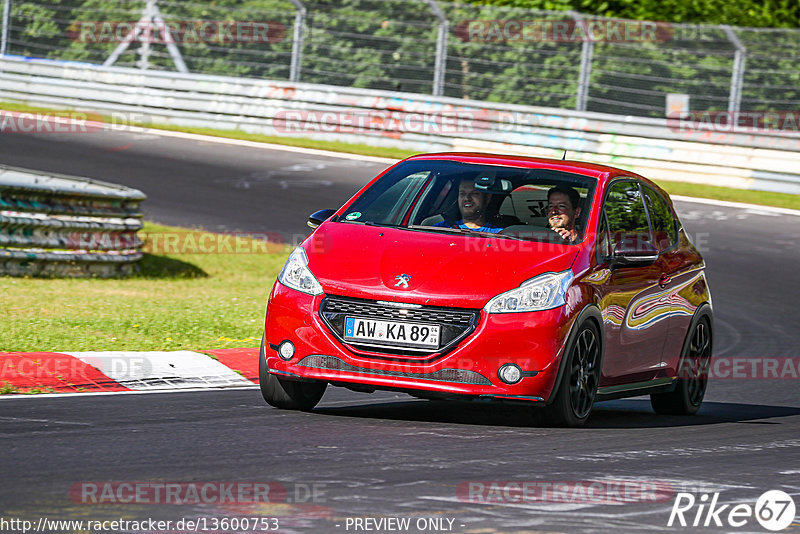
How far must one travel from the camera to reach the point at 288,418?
781 centimetres

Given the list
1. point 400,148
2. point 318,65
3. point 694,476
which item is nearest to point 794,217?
point 400,148

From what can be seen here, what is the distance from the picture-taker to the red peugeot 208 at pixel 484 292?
24.5 feet

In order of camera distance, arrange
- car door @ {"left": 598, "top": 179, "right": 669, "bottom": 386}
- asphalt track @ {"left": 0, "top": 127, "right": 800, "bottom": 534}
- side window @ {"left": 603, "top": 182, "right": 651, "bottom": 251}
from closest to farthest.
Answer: asphalt track @ {"left": 0, "top": 127, "right": 800, "bottom": 534}
car door @ {"left": 598, "top": 179, "right": 669, "bottom": 386}
side window @ {"left": 603, "top": 182, "right": 651, "bottom": 251}

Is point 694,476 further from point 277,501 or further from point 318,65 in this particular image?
point 318,65

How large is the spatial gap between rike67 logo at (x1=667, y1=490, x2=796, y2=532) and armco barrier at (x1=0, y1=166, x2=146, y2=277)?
28.9ft

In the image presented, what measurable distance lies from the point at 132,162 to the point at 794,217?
9673mm

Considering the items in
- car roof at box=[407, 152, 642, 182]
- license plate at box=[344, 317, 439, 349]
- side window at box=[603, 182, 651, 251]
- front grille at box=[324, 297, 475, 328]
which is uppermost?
car roof at box=[407, 152, 642, 182]

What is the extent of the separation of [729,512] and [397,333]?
2256mm

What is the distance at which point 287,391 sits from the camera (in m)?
8.09

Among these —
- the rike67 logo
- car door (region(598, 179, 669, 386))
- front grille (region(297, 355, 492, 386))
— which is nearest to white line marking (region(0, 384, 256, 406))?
front grille (region(297, 355, 492, 386))

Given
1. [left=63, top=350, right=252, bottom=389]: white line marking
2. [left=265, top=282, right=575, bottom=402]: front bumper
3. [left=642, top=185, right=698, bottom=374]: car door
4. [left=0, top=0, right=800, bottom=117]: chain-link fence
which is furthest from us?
[left=0, top=0, right=800, bottom=117]: chain-link fence

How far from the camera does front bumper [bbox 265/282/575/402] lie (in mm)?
7441

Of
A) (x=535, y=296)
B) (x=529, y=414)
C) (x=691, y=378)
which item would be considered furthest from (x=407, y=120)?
(x=535, y=296)

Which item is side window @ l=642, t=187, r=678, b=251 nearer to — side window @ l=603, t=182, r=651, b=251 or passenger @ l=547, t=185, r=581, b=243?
side window @ l=603, t=182, r=651, b=251
